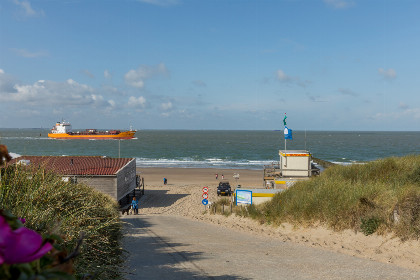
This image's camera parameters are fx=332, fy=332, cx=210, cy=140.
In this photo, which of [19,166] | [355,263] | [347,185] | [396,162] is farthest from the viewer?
[396,162]

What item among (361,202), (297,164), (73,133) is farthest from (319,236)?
(73,133)

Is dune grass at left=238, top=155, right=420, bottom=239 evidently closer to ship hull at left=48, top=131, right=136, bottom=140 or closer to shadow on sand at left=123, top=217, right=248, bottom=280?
shadow on sand at left=123, top=217, right=248, bottom=280

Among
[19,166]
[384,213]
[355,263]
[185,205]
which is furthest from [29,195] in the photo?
[185,205]

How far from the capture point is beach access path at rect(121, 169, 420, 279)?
8.99 meters

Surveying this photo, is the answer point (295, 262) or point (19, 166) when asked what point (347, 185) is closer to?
point (295, 262)

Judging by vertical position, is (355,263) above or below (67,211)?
below

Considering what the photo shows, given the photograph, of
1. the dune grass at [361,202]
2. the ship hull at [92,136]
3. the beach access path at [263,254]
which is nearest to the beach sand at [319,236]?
the beach access path at [263,254]

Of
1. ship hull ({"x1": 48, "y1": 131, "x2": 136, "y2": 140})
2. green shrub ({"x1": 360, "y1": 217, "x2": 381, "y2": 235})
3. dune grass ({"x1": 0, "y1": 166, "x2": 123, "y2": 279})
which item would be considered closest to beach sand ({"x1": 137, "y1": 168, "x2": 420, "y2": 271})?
green shrub ({"x1": 360, "y1": 217, "x2": 381, "y2": 235})

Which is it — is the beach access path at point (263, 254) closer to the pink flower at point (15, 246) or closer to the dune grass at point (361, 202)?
the dune grass at point (361, 202)

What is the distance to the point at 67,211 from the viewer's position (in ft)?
24.7

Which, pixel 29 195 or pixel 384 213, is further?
pixel 384 213

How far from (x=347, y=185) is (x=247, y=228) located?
16.8ft

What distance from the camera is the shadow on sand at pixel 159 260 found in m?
8.72

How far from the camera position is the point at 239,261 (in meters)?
10.2
